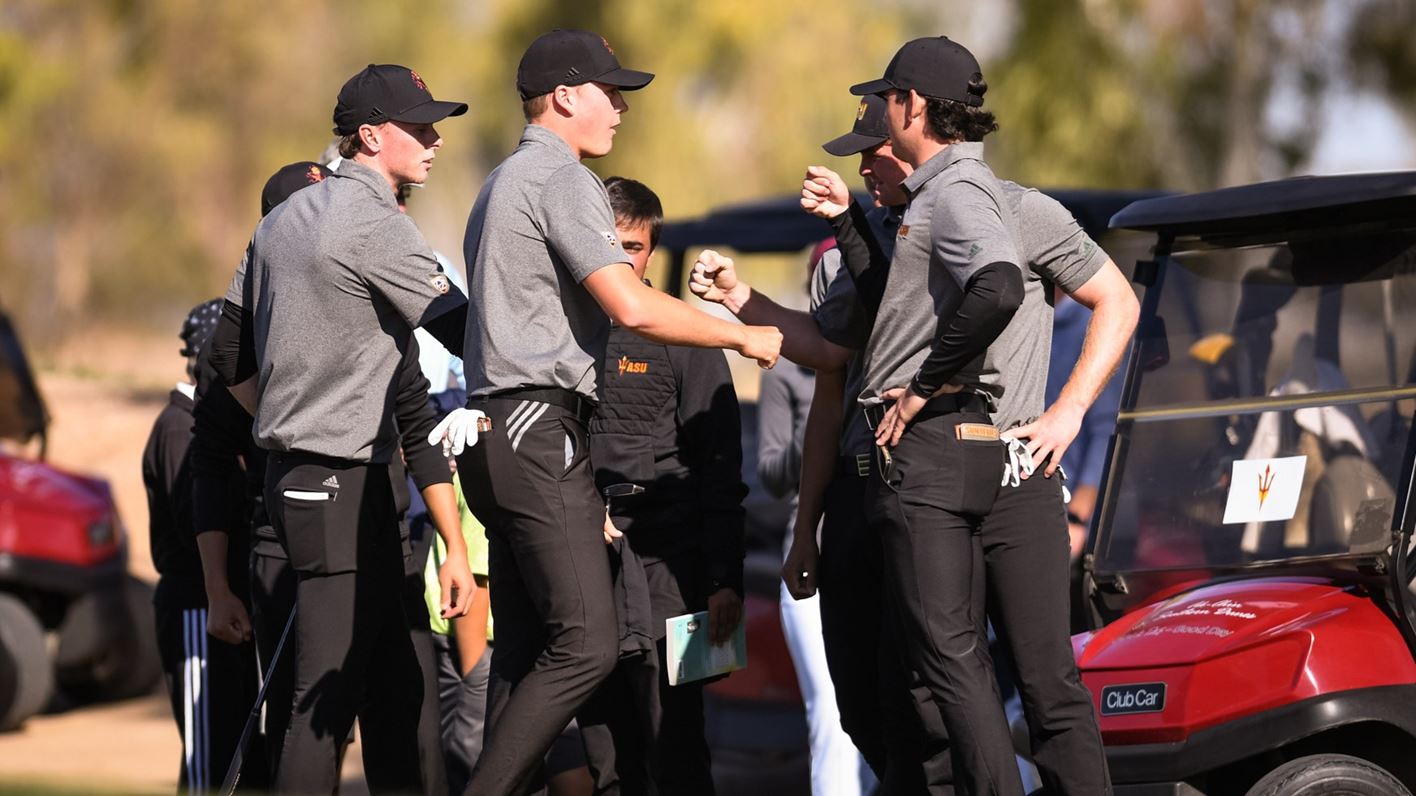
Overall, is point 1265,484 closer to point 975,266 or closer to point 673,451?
point 975,266

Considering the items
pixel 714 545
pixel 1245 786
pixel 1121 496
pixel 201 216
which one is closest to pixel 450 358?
pixel 714 545

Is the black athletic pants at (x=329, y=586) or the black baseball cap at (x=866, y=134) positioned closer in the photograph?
the black athletic pants at (x=329, y=586)

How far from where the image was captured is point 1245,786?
4586 millimetres

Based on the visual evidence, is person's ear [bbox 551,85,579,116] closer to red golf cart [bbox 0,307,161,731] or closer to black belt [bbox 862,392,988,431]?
black belt [bbox 862,392,988,431]

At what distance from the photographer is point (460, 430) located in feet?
14.7

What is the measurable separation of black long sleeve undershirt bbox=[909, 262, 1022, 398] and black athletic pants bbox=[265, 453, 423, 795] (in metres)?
1.43

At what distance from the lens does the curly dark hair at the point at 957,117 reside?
178 inches

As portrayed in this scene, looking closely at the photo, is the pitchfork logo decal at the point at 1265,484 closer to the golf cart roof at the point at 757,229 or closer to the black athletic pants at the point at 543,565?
the black athletic pants at the point at 543,565

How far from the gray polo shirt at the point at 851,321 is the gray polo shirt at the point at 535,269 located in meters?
0.70

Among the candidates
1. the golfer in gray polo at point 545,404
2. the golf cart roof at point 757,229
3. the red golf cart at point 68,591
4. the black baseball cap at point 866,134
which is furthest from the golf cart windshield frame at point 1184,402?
the red golf cart at point 68,591

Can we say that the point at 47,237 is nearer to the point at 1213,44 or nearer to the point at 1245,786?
the point at 1213,44

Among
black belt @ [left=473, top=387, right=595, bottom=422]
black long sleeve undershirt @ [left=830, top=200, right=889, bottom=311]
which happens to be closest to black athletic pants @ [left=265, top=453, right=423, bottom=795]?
black belt @ [left=473, top=387, right=595, bottom=422]

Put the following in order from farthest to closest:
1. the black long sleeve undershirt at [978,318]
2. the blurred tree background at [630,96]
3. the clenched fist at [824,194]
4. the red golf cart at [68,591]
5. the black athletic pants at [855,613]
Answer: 1. the blurred tree background at [630,96]
2. the red golf cart at [68,591]
3. the black athletic pants at [855,613]
4. the clenched fist at [824,194]
5. the black long sleeve undershirt at [978,318]

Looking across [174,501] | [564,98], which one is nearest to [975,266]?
[564,98]
